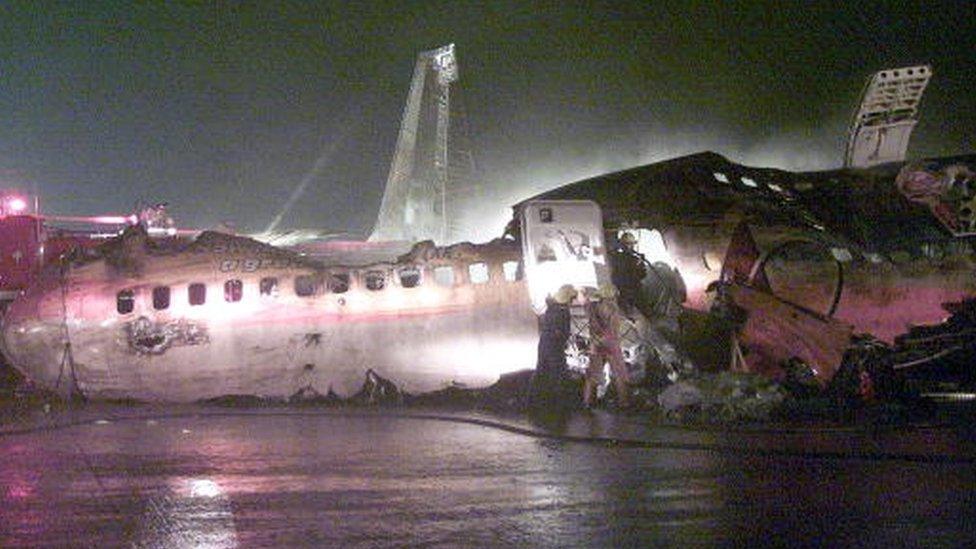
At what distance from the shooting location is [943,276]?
16.0 metres

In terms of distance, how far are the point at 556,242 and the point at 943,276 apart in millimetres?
6635

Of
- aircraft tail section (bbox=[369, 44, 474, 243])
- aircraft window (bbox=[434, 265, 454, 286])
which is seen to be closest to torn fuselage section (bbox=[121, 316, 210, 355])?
aircraft window (bbox=[434, 265, 454, 286])

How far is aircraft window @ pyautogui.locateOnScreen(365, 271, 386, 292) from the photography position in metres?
15.4

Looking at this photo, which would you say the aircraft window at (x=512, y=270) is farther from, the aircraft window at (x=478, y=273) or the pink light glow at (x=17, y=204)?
the pink light glow at (x=17, y=204)

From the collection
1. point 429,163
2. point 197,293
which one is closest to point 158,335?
point 197,293

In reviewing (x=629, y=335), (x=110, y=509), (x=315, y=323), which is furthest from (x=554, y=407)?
(x=110, y=509)

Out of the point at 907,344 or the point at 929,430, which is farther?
the point at 907,344

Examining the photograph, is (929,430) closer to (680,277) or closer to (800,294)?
(800,294)

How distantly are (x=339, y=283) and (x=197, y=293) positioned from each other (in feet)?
7.57

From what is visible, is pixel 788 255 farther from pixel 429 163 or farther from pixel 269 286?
pixel 429 163

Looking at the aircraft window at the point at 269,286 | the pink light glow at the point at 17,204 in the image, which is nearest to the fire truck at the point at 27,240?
the pink light glow at the point at 17,204

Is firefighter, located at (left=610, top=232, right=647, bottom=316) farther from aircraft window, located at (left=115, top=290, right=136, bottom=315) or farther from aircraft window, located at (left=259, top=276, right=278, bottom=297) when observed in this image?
aircraft window, located at (left=115, top=290, right=136, bottom=315)

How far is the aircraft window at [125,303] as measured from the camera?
15.4 m

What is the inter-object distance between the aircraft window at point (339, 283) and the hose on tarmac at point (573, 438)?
6.59ft
